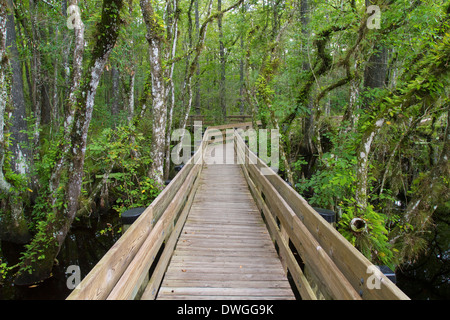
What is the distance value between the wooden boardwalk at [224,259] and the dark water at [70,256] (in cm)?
292

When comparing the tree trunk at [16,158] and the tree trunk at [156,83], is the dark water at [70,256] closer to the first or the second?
the tree trunk at [16,158]

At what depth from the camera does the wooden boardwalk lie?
3.39 metres

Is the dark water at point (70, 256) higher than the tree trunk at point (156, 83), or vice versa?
the tree trunk at point (156, 83)

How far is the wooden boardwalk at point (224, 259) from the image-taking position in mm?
3391

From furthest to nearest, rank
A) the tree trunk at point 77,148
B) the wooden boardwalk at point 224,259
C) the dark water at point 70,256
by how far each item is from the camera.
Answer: the dark water at point 70,256 < the tree trunk at point 77,148 < the wooden boardwalk at point 224,259

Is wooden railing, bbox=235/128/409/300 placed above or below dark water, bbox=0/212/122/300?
above

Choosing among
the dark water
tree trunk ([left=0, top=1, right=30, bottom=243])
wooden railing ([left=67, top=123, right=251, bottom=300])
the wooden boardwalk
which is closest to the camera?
wooden railing ([left=67, top=123, right=251, bottom=300])

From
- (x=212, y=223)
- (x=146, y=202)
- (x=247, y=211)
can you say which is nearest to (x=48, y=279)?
(x=146, y=202)

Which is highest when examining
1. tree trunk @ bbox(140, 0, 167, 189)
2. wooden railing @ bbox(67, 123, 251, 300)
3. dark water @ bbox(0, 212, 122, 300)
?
tree trunk @ bbox(140, 0, 167, 189)

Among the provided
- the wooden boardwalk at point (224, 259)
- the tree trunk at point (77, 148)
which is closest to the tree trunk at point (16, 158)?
the tree trunk at point (77, 148)

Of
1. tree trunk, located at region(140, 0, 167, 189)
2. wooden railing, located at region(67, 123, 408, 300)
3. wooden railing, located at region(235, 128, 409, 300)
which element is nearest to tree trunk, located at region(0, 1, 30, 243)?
tree trunk, located at region(140, 0, 167, 189)

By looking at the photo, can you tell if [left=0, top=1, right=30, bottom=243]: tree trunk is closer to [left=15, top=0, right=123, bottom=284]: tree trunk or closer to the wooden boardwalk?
[left=15, top=0, right=123, bottom=284]: tree trunk

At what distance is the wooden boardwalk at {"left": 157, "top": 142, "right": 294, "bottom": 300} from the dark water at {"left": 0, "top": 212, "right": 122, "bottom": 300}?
2.92 metres
